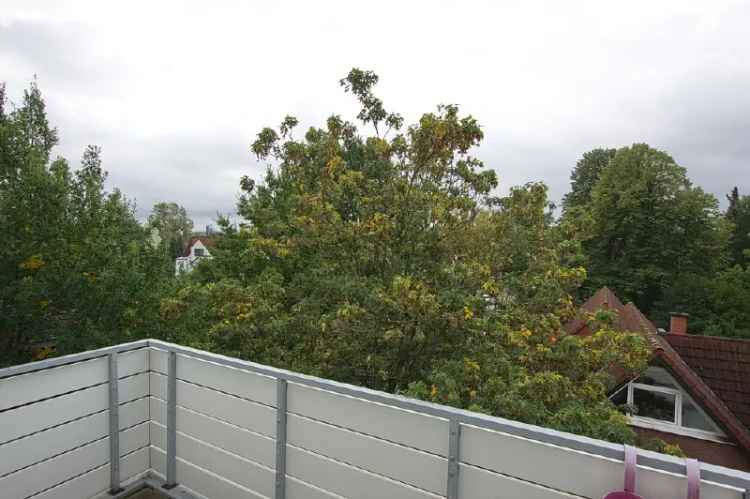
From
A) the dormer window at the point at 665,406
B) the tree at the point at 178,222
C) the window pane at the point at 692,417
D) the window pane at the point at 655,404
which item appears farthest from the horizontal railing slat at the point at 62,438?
the tree at the point at 178,222

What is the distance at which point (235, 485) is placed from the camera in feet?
9.67

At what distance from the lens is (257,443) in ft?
9.28

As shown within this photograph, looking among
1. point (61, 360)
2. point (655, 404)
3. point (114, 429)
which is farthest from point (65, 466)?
point (655, 404)

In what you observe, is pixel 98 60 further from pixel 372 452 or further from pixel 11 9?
pixel 372 452

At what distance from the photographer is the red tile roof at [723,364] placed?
1213 centimetres

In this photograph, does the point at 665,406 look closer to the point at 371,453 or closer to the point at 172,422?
the point at 371,453

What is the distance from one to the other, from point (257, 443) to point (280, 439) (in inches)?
8.6

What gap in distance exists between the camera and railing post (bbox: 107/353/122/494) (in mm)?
3174

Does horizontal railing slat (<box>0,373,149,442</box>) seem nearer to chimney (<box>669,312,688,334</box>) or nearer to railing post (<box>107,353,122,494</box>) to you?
railing post (<box>107,353,122,494</box>)

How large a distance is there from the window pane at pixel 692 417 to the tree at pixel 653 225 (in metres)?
15.1

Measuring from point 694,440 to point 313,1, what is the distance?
1277cm

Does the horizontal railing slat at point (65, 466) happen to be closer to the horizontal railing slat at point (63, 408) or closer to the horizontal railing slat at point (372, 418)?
the horizontal railing slat at point (63, 408)

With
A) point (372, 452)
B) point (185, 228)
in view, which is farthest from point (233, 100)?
point (185, 228)

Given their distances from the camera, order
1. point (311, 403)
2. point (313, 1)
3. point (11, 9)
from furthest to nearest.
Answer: point (313, 1) < point (11, 9) < point (311, 403)
